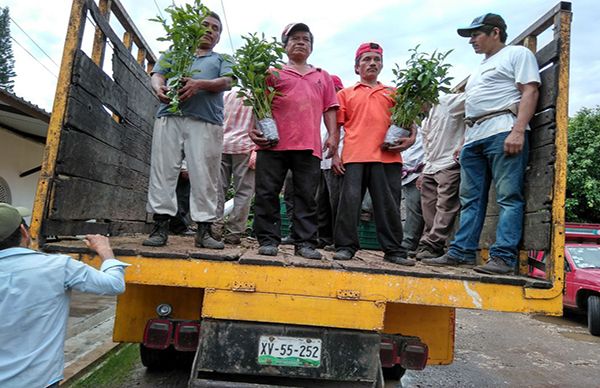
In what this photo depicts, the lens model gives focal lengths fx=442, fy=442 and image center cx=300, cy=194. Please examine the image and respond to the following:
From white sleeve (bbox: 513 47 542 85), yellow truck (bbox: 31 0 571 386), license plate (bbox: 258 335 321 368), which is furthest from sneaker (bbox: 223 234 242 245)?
white sleeve (bbox: 513 47 542 85)

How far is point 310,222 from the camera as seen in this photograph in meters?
2.99

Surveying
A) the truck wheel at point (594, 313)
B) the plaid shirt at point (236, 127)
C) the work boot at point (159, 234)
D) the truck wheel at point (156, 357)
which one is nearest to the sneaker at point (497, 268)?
the work boot at point (159, 234)

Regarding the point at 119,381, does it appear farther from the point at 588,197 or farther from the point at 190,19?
the point at 588,197

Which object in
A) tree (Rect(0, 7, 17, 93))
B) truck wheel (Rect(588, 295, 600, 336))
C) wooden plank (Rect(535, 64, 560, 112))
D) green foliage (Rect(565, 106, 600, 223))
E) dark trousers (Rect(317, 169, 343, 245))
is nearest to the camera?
wooden plank (Rect(535, 64, 560, 112))

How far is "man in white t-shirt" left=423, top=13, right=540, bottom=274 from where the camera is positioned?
273 centimetres

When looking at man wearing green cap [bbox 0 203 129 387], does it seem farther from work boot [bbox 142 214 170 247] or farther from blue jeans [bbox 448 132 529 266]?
blue jeans [bbox 448 132 529 266]

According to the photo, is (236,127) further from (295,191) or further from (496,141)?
(496,141)

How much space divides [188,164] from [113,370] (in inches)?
90.9

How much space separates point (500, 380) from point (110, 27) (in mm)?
4985

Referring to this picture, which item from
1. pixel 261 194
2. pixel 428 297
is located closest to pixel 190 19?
pixel 261 194

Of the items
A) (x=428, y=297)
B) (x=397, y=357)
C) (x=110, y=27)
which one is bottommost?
(x=397, y=357)

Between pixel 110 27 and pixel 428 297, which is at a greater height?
pixel 110 27

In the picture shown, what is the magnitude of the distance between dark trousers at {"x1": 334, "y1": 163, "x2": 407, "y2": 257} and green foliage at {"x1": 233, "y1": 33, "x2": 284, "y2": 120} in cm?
77

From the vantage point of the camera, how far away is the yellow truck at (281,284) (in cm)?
223
